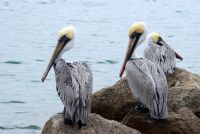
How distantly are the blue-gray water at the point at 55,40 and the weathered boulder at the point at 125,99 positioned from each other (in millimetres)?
2279

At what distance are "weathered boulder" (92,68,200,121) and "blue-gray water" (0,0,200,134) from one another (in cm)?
228

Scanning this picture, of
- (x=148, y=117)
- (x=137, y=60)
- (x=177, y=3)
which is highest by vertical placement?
(x=137, y=60)

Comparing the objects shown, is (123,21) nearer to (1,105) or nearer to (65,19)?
(65,19)

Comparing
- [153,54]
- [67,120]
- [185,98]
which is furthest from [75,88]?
[153,54]

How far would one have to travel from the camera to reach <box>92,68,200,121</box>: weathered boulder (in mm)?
8508

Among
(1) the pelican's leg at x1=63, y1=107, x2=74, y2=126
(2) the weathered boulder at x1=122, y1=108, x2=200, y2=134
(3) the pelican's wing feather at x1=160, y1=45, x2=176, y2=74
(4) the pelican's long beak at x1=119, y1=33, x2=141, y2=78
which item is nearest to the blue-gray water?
(4) the pelican's long beak at x1=119, y1=33, x2=141, y2=78

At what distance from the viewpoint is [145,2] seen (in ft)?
83.4

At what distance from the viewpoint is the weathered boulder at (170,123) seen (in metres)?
7.71

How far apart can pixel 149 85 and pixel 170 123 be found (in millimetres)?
701

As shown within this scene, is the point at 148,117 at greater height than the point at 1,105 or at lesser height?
greater

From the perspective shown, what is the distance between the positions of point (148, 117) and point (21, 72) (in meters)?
7.10

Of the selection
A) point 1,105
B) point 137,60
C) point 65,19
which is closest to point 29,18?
point 65,19

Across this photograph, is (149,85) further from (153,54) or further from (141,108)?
(153,54)

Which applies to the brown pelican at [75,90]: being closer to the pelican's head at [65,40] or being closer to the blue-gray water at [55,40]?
the pelican's head at [65,40]
